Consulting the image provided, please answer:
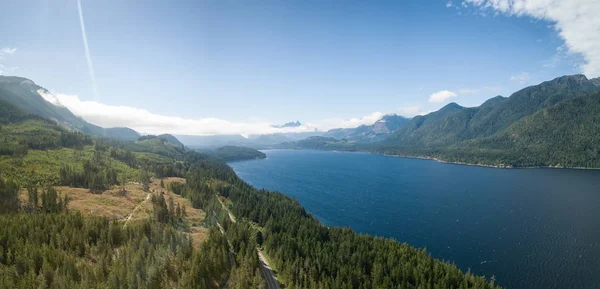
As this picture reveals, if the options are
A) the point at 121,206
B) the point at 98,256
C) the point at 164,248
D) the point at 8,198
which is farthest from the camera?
the point at 121,206

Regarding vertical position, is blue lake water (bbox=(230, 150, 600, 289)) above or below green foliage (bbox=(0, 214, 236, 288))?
below

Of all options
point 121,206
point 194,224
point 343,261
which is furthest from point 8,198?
point 343,261

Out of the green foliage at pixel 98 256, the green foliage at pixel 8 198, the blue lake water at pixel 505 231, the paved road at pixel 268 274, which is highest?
the green foliage at pixel 8 198

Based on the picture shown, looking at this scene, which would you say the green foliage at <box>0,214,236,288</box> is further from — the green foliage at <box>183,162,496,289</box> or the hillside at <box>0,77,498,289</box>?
the green foliage at <box>183,162,496,289</box>

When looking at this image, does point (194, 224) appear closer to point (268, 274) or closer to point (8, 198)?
point (268, 274)

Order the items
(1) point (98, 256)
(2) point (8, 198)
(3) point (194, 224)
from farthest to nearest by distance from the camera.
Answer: (3) point (194, 224), (2) point (8, 198), (1) point (98, 256)

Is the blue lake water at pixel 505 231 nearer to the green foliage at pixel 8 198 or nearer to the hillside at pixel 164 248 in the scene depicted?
the hillside at pixel 164 248

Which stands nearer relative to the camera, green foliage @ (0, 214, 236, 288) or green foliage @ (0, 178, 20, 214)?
green foliage @ (0, 214, 236, 288)

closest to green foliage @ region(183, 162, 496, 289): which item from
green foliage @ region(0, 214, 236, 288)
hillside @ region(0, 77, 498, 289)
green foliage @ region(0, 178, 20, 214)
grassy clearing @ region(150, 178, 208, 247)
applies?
hillside @ region(0, 77, 498, 289)

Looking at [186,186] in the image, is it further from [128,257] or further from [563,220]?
[563,220]

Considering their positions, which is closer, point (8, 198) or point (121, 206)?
point (8, 198)

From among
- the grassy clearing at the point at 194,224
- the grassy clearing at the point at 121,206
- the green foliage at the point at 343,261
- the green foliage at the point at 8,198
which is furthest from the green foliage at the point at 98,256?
the grassy clearing at the point at 121,206
